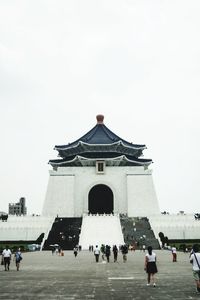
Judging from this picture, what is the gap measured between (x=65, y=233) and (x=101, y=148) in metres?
15.7

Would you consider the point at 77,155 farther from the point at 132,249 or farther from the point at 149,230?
the point at 132,249

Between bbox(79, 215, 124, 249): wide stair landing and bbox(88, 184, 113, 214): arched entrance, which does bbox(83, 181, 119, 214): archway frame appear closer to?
bbox(88, 184, 113, 214): arched entrance

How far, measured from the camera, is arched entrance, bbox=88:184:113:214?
160 ft

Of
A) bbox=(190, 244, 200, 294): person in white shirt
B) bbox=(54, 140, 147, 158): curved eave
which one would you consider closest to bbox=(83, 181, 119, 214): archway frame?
bbox=(54, 140, 147, 158): curved eave

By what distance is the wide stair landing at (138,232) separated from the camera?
3419cm

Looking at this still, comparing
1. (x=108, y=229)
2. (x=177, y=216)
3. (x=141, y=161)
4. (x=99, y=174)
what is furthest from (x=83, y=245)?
(x=141, y=161)

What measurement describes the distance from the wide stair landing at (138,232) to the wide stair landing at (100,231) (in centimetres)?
56

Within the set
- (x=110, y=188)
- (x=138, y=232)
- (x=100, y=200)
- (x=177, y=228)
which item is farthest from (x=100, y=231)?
(x=110, y=188)

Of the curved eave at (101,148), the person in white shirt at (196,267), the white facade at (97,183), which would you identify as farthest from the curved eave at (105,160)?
the person in white shirt at (196,267)

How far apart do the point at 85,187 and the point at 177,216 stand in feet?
38.3

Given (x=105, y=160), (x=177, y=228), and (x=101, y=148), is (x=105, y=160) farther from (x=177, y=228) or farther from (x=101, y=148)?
(x=177, y=228)

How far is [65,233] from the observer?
3681 centimetres

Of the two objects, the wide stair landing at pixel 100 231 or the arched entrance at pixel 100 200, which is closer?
the wide stair landing at pixel 100 231

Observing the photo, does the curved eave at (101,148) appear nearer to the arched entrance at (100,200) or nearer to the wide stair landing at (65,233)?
the arched entrance at (100,200)
